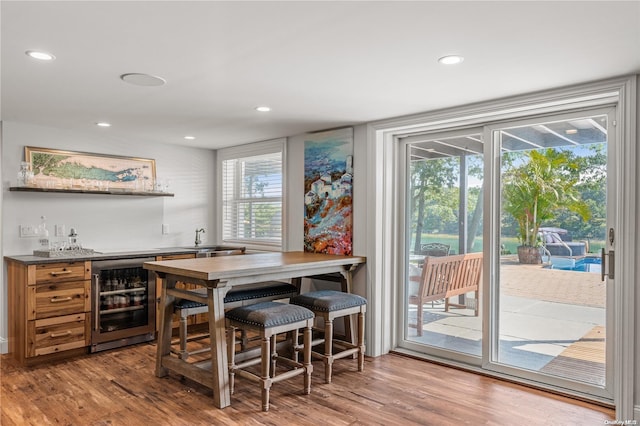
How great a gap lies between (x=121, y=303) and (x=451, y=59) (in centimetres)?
369

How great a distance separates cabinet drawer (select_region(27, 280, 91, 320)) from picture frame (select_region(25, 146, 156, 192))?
1.05 metres

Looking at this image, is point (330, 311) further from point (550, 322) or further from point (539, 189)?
point (539, 189)

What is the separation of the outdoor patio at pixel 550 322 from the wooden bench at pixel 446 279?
199 mm

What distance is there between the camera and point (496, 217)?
11.8 feet

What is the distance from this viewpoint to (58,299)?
12.7 ft

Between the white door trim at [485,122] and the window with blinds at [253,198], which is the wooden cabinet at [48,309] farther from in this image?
the white door trim at [485,122]

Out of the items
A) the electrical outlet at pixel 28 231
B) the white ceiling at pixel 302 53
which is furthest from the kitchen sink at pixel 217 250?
the white ceiling at pixel 302 53

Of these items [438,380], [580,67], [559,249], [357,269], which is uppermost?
[580,67]

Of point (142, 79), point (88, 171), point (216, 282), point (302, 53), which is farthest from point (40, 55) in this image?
point (88, 171)

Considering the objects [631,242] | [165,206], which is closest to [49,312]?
[165,206]

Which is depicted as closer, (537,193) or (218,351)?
(218,351)

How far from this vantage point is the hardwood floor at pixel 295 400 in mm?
2785

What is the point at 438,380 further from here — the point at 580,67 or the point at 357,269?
the point at 580,67

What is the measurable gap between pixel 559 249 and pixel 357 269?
5.51 feet
